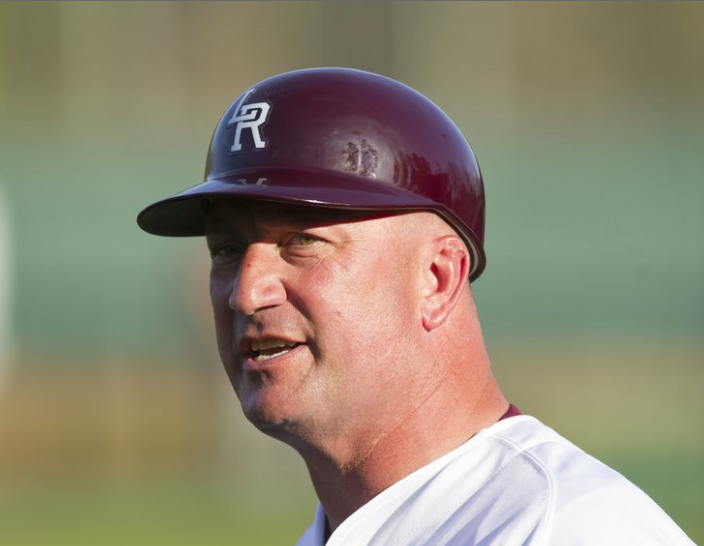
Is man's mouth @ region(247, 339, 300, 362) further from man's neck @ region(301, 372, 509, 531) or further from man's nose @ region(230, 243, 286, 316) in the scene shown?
man's neck @ region(301, 372, 509, 531)

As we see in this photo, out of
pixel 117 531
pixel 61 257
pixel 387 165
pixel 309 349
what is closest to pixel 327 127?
pixel 387 165

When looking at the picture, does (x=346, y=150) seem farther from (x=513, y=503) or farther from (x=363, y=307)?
(x=513, y=503)

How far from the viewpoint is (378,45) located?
Result: 12.3m

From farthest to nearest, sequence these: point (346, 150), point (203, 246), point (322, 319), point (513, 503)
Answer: point (203, 246), point (346, 150), point (322, 319), point (513, 503)

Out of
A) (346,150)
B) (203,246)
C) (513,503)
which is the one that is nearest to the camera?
(513,503)

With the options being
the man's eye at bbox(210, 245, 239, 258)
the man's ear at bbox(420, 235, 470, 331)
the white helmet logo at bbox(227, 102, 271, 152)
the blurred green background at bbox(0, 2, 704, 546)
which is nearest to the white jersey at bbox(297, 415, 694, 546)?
the man's ear at bbox(420, 235, 470, 331)

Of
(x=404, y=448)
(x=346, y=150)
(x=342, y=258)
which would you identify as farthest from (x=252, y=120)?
(x=404, y=448)

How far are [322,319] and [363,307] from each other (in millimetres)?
85

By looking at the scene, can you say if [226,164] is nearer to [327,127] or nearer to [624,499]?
[327,127]

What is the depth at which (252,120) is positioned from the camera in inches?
88.5

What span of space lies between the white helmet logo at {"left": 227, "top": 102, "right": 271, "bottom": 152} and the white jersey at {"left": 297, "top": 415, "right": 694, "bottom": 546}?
74cm

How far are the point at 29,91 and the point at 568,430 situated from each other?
710cm

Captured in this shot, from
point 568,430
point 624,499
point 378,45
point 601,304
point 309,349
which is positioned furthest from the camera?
point 378,45

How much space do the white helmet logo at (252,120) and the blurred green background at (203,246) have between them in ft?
27.8
